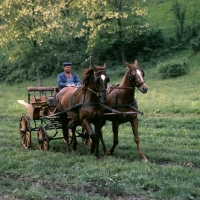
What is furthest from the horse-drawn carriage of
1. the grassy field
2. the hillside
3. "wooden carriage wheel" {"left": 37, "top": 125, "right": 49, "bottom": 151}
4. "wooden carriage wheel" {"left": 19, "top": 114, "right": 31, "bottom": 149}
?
the hillside

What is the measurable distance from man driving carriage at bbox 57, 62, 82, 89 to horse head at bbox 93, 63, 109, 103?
225 cm

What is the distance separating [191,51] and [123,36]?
5491 mm

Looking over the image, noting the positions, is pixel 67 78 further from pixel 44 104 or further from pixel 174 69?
pixel 174 69

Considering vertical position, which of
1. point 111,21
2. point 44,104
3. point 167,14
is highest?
point 167,14

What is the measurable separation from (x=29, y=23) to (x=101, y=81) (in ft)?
75.4

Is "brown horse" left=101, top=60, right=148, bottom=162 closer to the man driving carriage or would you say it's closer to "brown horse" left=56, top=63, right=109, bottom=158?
"brown horse" left=56, top=63, right=109, bottom=158

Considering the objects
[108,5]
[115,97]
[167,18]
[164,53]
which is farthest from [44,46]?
[115,97]

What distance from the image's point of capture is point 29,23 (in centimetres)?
3167

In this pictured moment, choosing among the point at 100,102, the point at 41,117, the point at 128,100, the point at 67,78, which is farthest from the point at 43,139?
the point at 128,100

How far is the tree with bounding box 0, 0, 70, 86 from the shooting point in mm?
30906

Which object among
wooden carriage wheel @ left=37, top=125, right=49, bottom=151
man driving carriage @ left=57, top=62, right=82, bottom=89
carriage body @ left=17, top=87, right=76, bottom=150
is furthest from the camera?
man driving carriage @ left=57, top=62, right=82, bottom=89

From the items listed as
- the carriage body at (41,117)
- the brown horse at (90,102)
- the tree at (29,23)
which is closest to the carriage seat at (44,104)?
the carriage body at (41,117)

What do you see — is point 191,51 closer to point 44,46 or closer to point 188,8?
point 188,8

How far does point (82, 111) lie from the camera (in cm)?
1034
